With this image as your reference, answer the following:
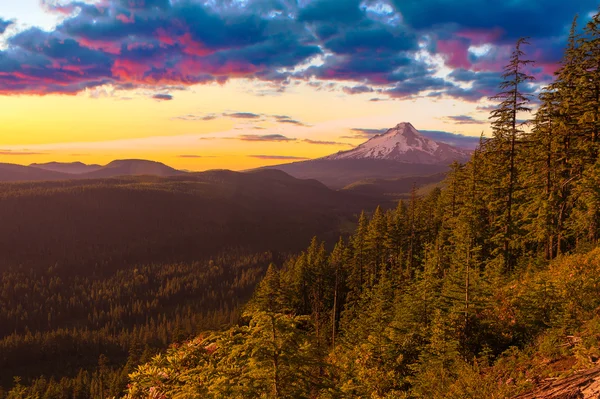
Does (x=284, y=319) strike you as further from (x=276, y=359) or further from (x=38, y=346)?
(x=38, y=346)

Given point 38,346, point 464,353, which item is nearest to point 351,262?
point 464,353

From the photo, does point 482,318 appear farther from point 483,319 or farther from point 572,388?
point 572,388

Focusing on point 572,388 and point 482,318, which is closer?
point 572,388

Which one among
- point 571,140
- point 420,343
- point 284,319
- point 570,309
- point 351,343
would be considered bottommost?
point 351,343

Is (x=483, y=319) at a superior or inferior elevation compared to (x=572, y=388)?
inferior

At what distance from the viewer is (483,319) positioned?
65.7 feet

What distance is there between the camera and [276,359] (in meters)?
10.1

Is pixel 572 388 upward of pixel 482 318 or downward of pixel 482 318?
upward

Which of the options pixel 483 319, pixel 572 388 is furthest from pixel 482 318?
pixel 572 388

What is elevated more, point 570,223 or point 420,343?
point 570,223

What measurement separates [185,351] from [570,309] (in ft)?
58.8

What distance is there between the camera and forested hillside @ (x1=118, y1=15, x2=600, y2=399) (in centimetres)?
1023

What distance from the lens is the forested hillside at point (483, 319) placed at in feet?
33.6

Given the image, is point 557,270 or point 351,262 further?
point 351,262
